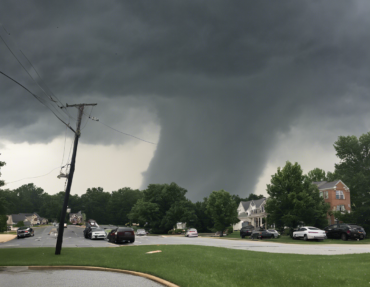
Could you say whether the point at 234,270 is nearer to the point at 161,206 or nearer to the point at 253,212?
the point at 161,206

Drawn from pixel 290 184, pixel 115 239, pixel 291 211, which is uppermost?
pixel 290 184

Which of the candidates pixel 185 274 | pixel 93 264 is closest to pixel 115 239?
pixel 93 264

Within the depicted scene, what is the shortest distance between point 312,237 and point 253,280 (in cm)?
2957

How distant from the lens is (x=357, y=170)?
6312cm

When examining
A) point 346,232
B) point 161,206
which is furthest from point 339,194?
point 161,206

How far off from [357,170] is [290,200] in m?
28.4

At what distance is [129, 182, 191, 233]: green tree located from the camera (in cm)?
7638

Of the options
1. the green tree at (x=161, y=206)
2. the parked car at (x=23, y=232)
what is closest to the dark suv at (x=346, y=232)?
the green tree at (x=161, y=206)

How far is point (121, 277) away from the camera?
41.0 feet

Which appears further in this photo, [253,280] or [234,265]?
[234,265]

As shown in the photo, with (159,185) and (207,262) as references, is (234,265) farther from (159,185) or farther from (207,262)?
(159,185)

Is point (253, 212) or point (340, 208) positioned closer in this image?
point (340, 208)

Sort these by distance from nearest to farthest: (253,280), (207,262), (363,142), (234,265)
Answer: (253,280)
(234,265)
(207,262)
(363,142)

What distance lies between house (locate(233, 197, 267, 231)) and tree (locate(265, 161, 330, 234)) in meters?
31.1
